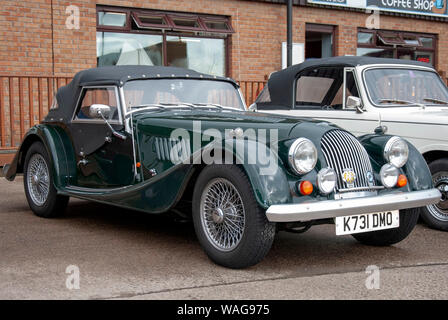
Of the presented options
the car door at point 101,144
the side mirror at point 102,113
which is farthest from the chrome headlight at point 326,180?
the side mirror at point 102,113

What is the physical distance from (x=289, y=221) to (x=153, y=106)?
214 centimetres

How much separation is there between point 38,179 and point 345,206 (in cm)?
365

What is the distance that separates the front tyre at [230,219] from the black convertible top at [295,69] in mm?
3076

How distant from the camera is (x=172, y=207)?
4.91 m

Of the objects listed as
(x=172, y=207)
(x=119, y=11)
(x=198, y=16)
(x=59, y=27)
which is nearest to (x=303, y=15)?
(x=198, y=16)

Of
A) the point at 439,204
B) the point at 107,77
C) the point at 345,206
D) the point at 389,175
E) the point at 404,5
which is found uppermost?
the point at 404,5

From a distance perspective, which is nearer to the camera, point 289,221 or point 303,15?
point 289,221

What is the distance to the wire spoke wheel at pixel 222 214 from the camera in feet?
14.6

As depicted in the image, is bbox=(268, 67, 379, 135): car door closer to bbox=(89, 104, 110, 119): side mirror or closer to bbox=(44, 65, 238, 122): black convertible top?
Answer: bbox=(44, 65, 238, 122): black convertible top

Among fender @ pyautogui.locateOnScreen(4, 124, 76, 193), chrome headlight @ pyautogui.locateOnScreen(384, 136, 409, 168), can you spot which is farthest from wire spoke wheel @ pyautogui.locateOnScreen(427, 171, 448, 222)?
fender @ pyautogui.locateOnScreen(4, 124, 76, 193)

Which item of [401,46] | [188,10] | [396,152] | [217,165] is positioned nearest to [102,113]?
Result: [217,165]

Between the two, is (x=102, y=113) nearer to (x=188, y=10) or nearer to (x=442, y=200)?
(x=442, y=200)

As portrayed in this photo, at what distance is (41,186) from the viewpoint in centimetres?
665

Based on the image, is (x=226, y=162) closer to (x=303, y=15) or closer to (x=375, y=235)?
(x=375, y=235)
